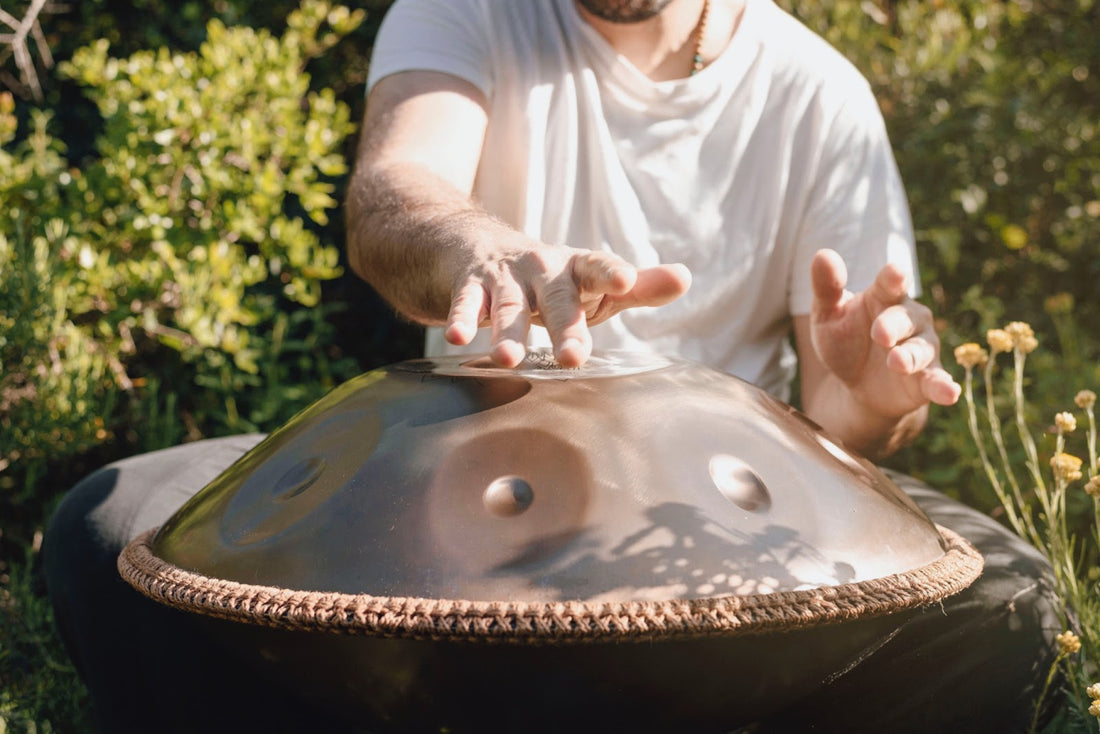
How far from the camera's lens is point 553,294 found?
3.27ft

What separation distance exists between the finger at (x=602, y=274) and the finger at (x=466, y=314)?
0.09 meters

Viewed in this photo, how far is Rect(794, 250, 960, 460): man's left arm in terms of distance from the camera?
1.28 meters

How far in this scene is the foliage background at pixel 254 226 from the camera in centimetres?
217

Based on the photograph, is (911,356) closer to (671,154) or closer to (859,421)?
(859,421)

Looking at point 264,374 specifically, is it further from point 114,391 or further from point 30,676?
point 30,676

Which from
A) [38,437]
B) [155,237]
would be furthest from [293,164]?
[38,437]

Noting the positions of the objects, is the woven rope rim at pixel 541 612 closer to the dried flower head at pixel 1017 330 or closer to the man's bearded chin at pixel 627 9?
the dried flower head at pixel 1017 330

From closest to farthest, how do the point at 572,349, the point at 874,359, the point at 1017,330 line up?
1. the point at 572,349
2. the point at 1017,330
3. the point at 874,359

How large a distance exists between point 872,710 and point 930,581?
0.50 m

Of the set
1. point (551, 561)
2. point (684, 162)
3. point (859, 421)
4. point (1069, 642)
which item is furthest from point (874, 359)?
point (551, 561)

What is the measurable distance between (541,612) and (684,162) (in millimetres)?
1196

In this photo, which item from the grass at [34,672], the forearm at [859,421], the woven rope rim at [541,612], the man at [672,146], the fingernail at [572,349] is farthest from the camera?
the man at [672,146]

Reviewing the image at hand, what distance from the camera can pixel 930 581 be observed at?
3.07 feet

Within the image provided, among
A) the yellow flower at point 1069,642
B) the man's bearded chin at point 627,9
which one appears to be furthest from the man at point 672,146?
the yellow flower at point 1069,642
